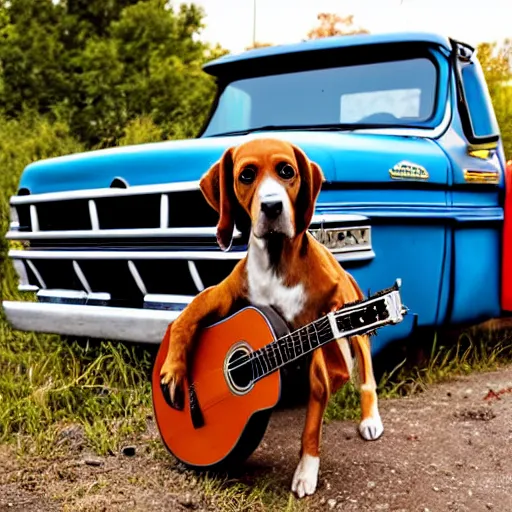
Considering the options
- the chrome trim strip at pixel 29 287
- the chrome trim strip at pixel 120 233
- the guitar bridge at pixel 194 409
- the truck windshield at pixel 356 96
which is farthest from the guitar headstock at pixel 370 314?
the chrome trim strip at pixel 29 287

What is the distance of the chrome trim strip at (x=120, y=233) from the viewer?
3.19 meters

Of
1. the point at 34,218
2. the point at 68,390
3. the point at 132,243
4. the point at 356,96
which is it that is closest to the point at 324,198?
the point at 132,243

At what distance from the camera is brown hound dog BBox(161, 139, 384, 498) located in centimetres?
254

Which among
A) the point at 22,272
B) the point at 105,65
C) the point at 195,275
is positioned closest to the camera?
the point at 195,275

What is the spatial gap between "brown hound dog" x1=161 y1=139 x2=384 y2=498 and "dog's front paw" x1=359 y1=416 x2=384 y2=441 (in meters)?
0.15

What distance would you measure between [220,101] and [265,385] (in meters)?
2.33

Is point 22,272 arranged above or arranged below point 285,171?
below

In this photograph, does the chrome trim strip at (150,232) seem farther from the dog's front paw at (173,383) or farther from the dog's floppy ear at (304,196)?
the dog's front paw at (173,383)

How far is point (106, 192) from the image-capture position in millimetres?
3531

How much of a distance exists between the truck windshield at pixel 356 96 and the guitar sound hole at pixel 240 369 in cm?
136

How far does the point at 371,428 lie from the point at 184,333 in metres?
0.72

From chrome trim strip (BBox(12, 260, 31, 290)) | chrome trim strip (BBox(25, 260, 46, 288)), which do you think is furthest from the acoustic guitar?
chrome trim strip (BBox(12, 260, 31, 290))

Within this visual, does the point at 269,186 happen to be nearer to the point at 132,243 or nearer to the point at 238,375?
the point at 238,375

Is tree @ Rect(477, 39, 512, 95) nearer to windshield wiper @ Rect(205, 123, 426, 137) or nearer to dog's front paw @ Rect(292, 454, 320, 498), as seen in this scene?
windshield wiper @ Rect(205, 123, 426, 137)
